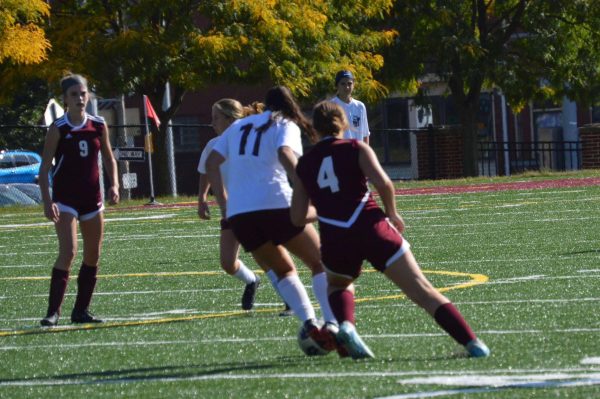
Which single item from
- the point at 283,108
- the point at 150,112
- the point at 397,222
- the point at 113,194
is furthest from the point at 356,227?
the point at 150,112

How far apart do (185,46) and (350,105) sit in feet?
59.3

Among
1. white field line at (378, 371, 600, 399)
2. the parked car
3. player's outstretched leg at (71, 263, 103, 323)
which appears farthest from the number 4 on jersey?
the parked car

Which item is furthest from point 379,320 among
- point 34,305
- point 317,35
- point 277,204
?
point 317,35

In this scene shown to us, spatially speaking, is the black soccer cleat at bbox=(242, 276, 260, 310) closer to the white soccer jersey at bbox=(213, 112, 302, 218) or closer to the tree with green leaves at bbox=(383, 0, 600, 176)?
the white soccer jersey at bbox=(213, 112, 302, 218)

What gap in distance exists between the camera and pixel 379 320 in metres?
10.0

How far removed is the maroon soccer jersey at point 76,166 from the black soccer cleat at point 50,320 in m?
0.77

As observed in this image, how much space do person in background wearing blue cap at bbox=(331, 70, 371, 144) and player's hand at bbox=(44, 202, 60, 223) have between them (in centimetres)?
653

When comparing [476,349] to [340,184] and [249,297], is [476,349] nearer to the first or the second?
[340,184]

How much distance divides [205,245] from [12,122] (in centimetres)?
3948

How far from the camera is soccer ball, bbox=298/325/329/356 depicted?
330 inches

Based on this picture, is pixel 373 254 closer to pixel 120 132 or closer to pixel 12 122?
pixel 120 132

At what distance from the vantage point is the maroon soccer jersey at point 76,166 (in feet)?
35.4

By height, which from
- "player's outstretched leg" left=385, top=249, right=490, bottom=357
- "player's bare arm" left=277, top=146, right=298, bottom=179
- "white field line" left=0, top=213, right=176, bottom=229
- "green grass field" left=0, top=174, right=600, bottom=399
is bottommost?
"white field line" left=0, top=213, right=176, bottom=229

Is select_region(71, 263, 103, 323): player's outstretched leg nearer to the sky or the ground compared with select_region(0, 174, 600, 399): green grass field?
nearer to the sky
